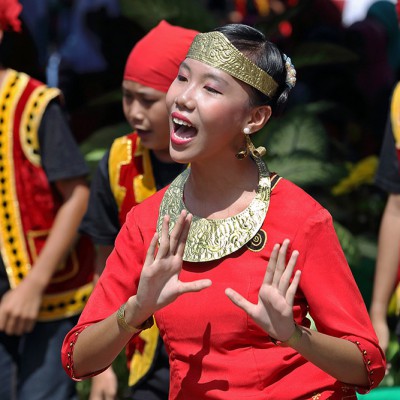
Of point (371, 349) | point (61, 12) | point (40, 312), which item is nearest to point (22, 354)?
point (40, 312)

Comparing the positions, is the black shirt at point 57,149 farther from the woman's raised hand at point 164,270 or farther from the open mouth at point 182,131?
the woman's raised hand at point 164,270

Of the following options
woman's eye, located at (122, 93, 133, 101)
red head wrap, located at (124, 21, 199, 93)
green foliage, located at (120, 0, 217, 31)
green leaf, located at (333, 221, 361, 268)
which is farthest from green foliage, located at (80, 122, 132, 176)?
woman's eye, located at (122, 93, 133, 101)

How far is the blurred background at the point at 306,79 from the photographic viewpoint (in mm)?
6758

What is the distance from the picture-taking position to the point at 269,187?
3.03 m

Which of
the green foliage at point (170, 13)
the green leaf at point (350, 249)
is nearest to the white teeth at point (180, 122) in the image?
the green leaf at point (350, 249)

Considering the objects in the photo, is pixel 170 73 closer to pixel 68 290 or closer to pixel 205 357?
pixel 68 290

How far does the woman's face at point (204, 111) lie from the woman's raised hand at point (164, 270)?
0.25m

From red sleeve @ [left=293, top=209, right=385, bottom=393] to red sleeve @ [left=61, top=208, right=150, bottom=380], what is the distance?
1.49ft

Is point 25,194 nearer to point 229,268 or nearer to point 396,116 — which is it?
point 396,116

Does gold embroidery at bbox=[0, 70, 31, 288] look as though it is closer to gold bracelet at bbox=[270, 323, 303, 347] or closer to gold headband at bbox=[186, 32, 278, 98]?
gold headband at bbox=[186, 32, 278, 98]

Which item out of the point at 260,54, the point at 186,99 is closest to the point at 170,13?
the point at 260,54

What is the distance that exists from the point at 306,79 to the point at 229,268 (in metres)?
5.11

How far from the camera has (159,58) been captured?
14.3 feet

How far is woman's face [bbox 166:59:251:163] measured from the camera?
A: 2955 mm
